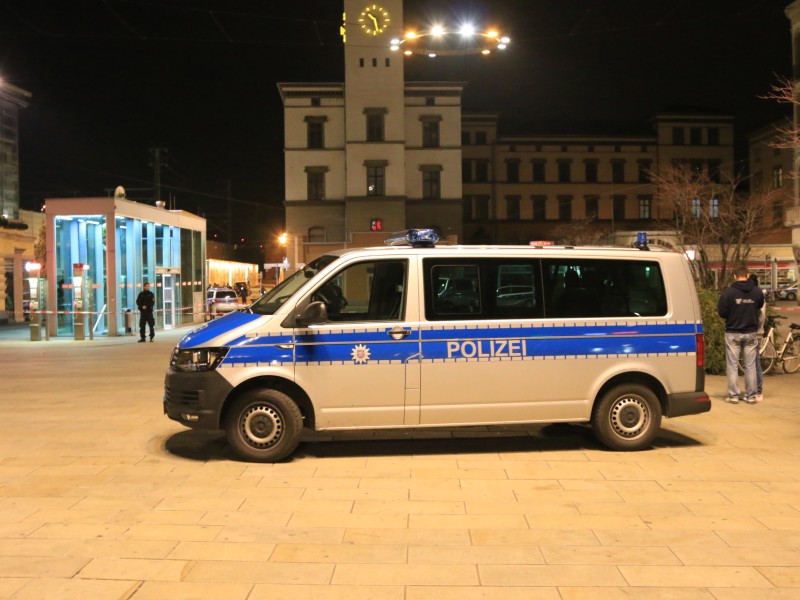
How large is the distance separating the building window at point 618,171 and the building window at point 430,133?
1056 inches

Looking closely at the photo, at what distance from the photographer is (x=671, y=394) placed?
832 cm

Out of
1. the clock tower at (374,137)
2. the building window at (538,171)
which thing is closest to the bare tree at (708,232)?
the clock tower at (374,137)

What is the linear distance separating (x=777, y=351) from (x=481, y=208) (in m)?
66.1

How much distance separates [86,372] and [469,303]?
10.5m

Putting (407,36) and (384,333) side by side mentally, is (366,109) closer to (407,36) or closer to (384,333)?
(407,36)

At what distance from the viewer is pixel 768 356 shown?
45.0 feet

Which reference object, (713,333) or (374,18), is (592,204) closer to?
(374,18)

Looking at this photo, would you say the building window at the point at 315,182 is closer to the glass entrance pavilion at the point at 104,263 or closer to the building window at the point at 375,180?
the building window at the point at 375,180

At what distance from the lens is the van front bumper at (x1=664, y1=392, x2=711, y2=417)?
8.30 m

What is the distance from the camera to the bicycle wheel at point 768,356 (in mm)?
13547

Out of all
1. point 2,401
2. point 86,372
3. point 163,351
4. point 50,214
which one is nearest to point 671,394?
point 2,401

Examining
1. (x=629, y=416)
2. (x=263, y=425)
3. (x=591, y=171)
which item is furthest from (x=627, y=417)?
(x=591, y=171)

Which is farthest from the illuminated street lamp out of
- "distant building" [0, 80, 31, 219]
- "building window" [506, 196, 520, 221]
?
"building window" [506, 196, 520, 221]

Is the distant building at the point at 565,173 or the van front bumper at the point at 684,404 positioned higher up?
the distant building at the point at 565,173
